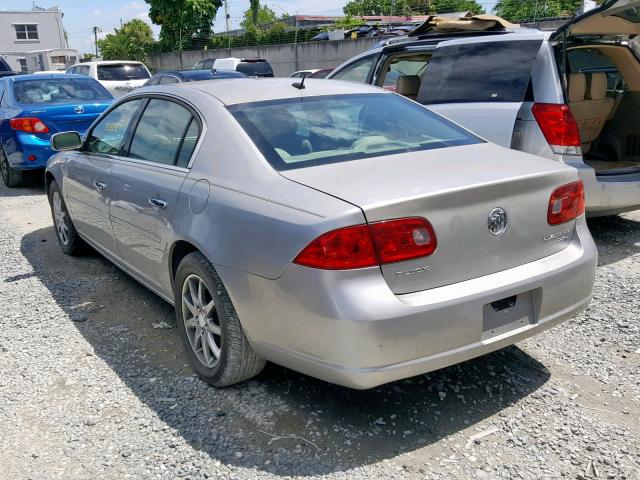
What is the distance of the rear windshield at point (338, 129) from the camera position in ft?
10.3

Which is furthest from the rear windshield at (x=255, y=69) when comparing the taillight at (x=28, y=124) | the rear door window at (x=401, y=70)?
the rear door window at (x=401, y=70)

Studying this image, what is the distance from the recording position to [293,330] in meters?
2.64

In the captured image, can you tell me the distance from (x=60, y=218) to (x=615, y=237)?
5066mm

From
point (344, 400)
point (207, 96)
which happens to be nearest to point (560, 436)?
point (344, 400)

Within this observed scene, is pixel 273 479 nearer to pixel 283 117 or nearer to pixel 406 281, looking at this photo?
pixel 406 281

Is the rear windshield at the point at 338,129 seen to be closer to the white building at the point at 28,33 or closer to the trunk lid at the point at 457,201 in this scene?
the trunk lid at the point at 457,201

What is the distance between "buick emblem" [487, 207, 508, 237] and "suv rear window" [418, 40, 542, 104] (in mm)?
2688

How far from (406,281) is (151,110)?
2328mm

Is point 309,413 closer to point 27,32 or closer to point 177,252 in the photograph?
point 177,252

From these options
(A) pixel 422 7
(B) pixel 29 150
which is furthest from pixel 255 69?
(A) pixel 422 7

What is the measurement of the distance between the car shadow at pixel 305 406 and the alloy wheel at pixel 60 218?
194 cm

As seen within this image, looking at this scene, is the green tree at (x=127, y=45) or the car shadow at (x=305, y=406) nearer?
the car shadow at (x=305, y=406)

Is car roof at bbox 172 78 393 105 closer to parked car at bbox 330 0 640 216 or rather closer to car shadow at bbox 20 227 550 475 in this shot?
car shadow at bbox 20 227 550 475

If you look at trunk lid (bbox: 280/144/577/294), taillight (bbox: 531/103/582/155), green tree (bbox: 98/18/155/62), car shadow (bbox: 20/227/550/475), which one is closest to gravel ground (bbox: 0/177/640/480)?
car shadow (bbox: 20/227/550/475)
